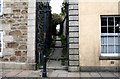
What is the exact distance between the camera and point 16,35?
280 inches

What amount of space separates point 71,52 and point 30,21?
2.83 meters

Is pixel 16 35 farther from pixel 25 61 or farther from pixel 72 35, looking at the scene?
pixel 72 35

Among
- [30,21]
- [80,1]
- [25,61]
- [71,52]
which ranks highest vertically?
[80,1]

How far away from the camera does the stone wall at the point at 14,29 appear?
704 centimetres

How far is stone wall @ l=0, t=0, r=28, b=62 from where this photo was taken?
23.1 feet

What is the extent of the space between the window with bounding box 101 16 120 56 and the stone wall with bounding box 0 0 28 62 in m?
4.29

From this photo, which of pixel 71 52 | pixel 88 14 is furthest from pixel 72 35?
pixel 88 14

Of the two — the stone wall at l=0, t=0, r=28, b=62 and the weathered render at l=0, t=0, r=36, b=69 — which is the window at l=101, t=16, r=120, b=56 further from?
the stone wall at l=0, t=0, r=28, b=62

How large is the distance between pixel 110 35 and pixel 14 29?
17.5 feet

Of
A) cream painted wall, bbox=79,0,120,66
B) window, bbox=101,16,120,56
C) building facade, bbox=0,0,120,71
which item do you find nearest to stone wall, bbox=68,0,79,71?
building facade, bbox=0,0,120,71

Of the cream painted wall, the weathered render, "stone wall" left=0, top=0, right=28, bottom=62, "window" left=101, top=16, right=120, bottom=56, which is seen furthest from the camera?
"stone wall" left=0, top=0, right=28, bottom=62

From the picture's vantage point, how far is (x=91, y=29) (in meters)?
6.62

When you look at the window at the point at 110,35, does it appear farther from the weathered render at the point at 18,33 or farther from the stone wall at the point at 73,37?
the weathered render at the point at 18,33

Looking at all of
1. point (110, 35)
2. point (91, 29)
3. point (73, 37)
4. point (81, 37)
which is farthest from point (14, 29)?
point (110, 35)
